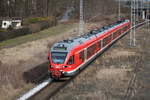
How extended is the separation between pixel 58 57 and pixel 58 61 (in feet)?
1.13

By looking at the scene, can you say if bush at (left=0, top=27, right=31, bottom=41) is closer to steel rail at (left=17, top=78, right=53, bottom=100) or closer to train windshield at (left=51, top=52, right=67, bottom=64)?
steel rail at (left=17, top=78, right=53, bottom=100)

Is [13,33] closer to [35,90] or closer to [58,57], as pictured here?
[58,57]

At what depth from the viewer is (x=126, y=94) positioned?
16.4m

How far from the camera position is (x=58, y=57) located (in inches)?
738

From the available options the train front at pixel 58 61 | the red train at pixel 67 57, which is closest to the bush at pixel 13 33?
the red train at pixel 67 57

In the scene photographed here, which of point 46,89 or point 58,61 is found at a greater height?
point 58,61

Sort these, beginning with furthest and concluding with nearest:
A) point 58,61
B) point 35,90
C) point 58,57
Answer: point 58,57
point 58,61
point 35,90

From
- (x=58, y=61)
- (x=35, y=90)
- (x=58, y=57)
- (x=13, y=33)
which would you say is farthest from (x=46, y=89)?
(x=13, y=33)

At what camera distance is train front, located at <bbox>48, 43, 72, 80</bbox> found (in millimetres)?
18375

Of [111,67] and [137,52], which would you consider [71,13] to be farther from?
[111,67]

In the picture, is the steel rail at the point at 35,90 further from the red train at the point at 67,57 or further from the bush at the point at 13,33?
the bush at the point at 13,33

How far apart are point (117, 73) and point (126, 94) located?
193 inches

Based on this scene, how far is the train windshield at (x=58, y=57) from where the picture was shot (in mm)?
18516

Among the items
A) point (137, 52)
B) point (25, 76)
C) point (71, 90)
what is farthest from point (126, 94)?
point (137, 52)
